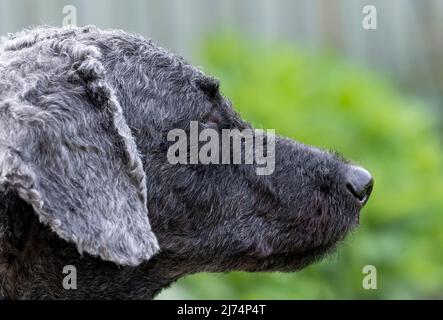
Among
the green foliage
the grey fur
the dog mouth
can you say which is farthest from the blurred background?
the grey fur

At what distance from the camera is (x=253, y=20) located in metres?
9.60

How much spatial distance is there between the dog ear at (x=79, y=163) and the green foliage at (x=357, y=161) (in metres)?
2.66

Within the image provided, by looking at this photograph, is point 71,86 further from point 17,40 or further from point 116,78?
point 17,40

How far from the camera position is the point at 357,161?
629cm

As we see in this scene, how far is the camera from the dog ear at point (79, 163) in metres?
3.38

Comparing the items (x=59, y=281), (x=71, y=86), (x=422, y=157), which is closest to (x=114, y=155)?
(x=71, y=86)

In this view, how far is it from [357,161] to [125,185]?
2.94 meters
